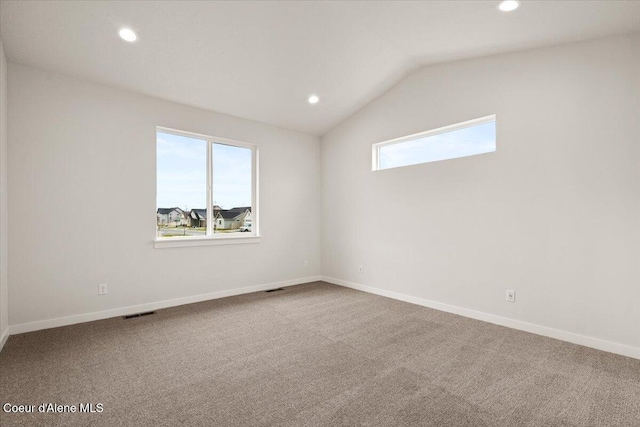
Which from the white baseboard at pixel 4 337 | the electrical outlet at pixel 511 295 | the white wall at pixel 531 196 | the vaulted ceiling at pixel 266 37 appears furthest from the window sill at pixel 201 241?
the electrical outlet at pixel 511 295

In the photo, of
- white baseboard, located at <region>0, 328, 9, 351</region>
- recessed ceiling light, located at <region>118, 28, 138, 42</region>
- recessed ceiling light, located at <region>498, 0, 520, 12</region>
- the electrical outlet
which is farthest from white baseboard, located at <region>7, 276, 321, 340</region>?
recessed ceiling light, located at <region>498, 0, 520, 12</region>

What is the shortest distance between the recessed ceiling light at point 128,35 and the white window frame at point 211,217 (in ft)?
3.93

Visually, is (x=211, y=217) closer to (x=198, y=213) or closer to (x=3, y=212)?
(x=198, y=213)

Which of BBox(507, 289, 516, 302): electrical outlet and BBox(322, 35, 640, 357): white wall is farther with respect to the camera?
BBox(507, 289, 516, 302): electrical outlet

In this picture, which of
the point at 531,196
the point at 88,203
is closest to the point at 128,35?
the point at 88,203

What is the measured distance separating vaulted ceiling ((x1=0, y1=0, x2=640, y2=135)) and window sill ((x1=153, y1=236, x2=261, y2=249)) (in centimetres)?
182

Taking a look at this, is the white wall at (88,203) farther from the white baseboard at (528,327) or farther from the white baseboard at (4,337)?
the white baseboard at (528,327)

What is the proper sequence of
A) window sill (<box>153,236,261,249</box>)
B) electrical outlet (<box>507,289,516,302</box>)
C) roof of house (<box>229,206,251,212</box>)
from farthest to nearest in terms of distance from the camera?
1. roof of house (<box>229,206,251,212</box>)
2. window sill (<box>153,236,261,249</box>)
3. electrical outlet (<box>507,289,516,302</box>)

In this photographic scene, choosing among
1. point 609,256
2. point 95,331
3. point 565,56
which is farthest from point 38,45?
point 609,256

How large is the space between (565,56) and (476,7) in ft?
3.56

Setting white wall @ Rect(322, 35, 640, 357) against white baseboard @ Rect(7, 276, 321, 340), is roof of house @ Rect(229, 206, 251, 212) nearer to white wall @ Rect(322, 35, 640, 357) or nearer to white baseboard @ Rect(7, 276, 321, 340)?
white baseboard @ Rect(7, 276, 321, 340)

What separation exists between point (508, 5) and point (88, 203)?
4509 millimetres

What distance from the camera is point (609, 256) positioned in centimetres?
268

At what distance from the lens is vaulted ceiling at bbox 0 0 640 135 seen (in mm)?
2568
